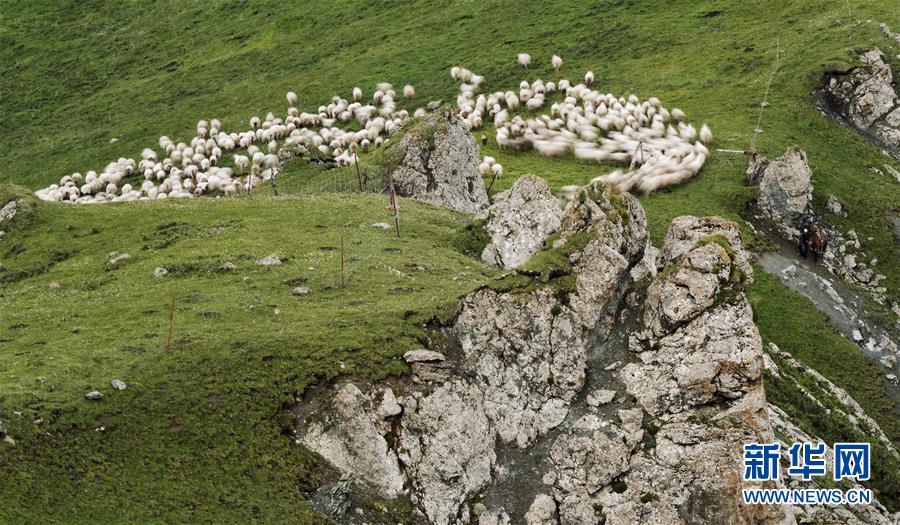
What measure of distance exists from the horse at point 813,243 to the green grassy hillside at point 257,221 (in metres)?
3.82

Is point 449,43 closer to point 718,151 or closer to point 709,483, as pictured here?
point 718,151

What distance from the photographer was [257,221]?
50.9 meters

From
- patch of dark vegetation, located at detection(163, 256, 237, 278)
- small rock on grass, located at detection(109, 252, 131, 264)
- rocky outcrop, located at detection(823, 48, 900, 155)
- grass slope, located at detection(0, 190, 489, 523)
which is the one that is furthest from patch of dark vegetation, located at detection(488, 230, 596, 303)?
rocky outcrop, located at detection(823, 48, 900, 155)

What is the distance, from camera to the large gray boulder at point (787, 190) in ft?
211

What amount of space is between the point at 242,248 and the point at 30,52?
78502 millimetres

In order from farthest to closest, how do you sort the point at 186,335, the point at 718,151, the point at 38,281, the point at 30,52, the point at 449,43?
the point at 30,52
the point at 449,43
the point at 718,151
the point at 38,281
the point at 186,335

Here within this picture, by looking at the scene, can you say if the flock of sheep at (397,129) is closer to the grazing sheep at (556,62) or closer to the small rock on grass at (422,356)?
the grazing sheep at (556,62)

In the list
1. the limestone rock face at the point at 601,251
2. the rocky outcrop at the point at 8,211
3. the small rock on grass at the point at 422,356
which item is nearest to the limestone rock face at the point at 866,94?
the limestone rock face at the point at 601,251

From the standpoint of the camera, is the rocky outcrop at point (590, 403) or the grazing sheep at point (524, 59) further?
the grazing sheep at point (524, 59)

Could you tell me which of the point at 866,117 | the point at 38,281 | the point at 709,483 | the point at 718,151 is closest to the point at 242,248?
the point at 38,281

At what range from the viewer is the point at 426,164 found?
62.5m

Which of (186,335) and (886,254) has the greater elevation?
(186,335)

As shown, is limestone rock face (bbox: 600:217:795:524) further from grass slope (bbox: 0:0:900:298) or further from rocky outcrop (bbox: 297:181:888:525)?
grass slope (bbox: 0:0:900:298)

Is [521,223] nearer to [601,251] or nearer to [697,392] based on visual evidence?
[601,251]
